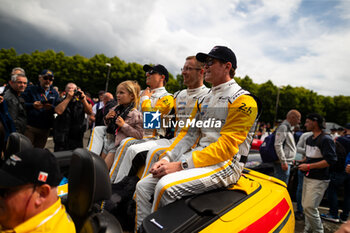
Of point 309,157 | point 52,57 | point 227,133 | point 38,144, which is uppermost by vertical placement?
point 52,57

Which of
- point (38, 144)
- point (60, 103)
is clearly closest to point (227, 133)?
point (60, 103)

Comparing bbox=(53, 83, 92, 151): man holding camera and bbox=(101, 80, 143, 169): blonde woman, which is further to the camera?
bbox=(53, 83, 92, 151): man holding camera

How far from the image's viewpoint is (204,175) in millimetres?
1786

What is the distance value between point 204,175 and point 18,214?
1322 millimetres

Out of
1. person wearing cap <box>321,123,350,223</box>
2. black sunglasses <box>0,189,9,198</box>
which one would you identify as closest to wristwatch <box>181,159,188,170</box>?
black sunglasses <box>0,189,9,198</box>

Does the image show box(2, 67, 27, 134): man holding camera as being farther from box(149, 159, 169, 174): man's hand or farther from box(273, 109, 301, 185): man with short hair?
box(273, 109, 301, 185): man with short hair

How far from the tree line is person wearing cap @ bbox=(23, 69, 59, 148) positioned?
35569 millimetres

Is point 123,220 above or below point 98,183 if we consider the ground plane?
below

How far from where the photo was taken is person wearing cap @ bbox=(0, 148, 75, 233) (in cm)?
102

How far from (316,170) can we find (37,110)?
582 centimetres

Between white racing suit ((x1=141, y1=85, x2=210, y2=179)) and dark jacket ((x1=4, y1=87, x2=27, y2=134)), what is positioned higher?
white racing suit ((x1=141, y1=85, x2=210, y2=179))

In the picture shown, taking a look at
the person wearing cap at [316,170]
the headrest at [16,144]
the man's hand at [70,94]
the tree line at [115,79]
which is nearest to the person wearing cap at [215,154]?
the headrest at [16,144]

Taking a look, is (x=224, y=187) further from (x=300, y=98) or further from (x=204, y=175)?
(x=300, y=98)

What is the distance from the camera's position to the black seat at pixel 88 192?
1.12m
